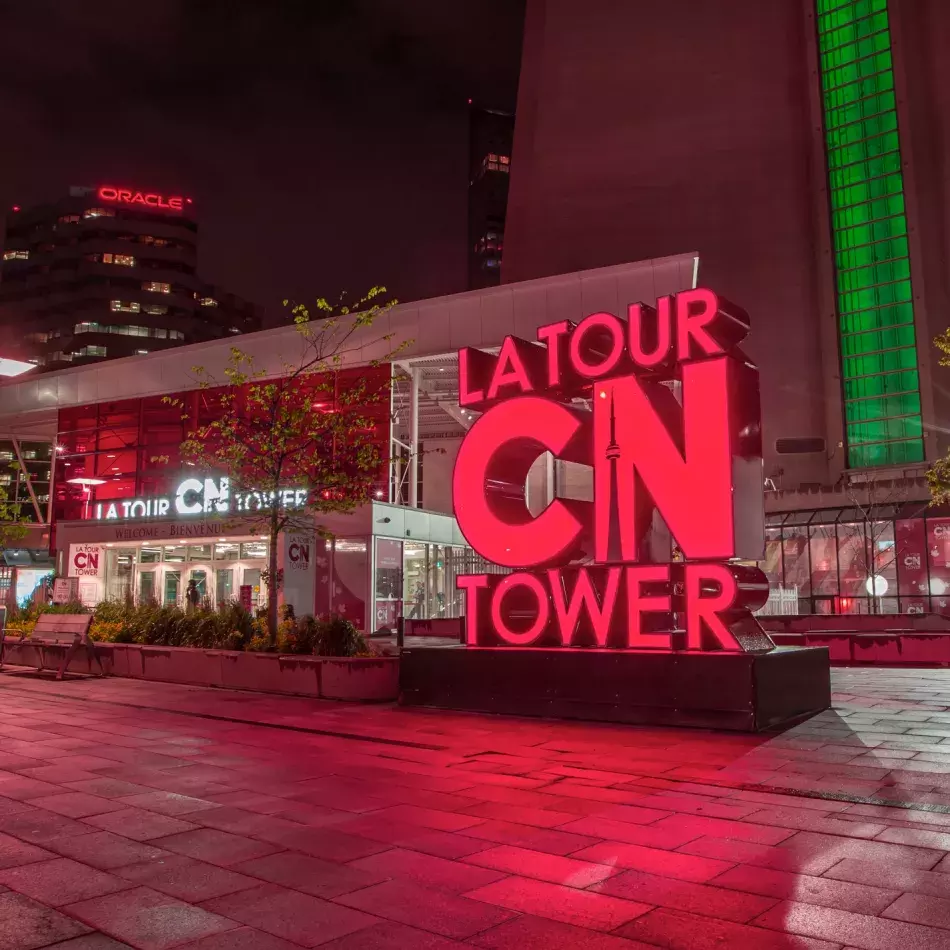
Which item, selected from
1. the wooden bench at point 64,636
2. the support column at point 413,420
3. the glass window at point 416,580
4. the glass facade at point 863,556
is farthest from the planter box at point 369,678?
the glass facade at point 863,556

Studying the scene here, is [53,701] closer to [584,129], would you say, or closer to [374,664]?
[374,664]

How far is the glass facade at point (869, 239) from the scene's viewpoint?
57812 mm

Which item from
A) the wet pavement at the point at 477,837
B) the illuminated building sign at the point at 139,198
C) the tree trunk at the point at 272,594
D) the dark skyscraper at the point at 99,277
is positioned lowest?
the wet pavement at the point at 477,837

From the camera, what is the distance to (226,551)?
32.7 m

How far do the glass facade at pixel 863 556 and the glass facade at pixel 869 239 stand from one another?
12614 mm

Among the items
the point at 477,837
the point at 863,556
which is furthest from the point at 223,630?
the point at 863,556

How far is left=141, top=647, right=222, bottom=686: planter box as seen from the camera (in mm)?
16984

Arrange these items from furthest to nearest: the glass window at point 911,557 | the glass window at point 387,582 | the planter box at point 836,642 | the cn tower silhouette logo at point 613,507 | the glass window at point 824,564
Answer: the glass window at point 824,564 → the glass window at point 911,557 → the glass window at point 387,582 → the planter box at point 836,642 → the cn tower silhouette logo at point 613,507

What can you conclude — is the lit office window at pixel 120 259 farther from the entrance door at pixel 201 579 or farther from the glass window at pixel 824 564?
the glass window at pixel 824 564

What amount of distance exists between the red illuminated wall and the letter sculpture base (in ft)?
86.1

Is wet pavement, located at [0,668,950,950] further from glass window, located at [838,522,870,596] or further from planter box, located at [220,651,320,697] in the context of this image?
glass window, located at [838,522,870,596]

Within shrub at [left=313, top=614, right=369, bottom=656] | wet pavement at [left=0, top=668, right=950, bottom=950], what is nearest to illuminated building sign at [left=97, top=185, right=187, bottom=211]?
shrub at [left=313, top=614, right=369, bottom=656]

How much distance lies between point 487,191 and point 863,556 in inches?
4106

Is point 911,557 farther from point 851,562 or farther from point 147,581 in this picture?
point 147,581
